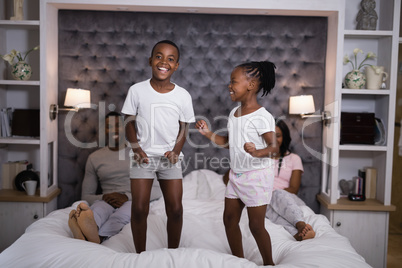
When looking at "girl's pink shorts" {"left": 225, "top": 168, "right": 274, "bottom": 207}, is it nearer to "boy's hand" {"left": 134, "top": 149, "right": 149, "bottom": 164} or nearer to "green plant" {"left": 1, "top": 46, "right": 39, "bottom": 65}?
"boy's hand" {"left": 134, "top": 149, "right": 149, "bottom": 164}

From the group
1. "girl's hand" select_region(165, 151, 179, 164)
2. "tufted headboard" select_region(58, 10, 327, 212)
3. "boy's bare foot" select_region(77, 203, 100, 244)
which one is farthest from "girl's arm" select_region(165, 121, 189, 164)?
"tufted headboard" select_region(58, 10, 327, 212)

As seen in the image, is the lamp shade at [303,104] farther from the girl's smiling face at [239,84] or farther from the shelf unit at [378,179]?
the girl's smiling face at [239,84]

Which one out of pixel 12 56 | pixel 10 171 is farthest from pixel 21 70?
pixel 10 171

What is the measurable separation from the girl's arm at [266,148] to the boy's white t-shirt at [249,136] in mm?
24

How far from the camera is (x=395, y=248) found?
318 cm

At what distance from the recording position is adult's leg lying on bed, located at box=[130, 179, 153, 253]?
1.88m

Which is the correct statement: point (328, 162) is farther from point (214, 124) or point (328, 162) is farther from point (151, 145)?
point (151, 145)

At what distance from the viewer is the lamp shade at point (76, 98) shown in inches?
112

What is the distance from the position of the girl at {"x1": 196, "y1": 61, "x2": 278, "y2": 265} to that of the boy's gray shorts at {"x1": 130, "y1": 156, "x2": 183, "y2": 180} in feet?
0.82

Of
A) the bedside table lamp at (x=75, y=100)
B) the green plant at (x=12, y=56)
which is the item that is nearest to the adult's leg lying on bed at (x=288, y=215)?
the bedside table lamp at (x=75, y=100)

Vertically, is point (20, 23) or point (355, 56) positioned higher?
point (20, 23)

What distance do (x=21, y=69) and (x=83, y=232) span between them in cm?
145

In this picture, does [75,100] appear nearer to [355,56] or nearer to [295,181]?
[295,181]

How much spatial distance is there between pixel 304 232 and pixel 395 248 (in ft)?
4.79
